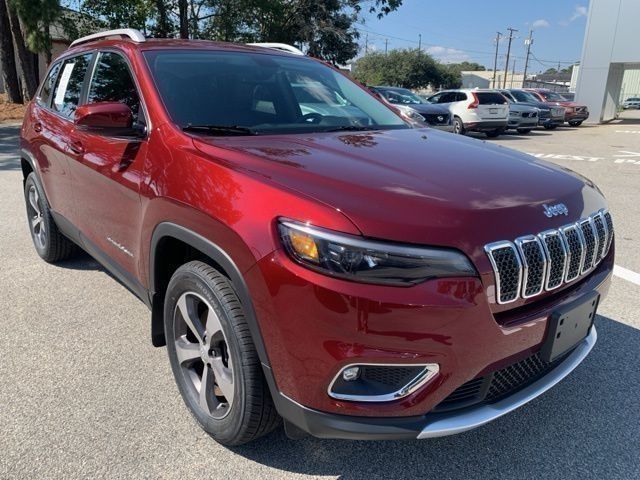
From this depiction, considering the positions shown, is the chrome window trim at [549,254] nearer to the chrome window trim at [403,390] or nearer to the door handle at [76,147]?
the chrome window trim at [403,390]

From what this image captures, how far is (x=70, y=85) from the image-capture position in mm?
3902

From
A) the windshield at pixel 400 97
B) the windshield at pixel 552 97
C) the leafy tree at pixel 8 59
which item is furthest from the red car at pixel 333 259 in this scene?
the windshield at pixel 552 97

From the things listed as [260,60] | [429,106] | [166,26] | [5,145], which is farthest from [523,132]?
[260,60]

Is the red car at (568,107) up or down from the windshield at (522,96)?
down

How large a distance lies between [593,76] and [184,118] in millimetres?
29427

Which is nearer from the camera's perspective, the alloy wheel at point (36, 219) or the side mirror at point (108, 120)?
the side mirror at point (108, 120)

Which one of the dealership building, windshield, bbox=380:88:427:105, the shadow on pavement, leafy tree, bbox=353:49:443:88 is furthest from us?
leafy tree, bbox=353:49:443:88

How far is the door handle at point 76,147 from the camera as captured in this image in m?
3.35

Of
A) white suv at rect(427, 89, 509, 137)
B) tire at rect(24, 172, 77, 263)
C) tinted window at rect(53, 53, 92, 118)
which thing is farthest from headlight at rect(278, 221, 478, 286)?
white suv at rect(427, 89, 509, 137)

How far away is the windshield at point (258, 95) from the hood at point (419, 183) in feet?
0.88

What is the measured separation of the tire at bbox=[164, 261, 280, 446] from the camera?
2084 mm

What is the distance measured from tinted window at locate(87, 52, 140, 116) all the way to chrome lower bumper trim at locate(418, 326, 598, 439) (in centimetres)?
215

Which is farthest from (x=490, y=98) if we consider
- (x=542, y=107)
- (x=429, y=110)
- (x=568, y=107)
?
(x=568, y=107)

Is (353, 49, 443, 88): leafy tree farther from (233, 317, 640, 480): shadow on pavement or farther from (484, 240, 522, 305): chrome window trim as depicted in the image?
(484, 240, 522, 305): chrome window trim
